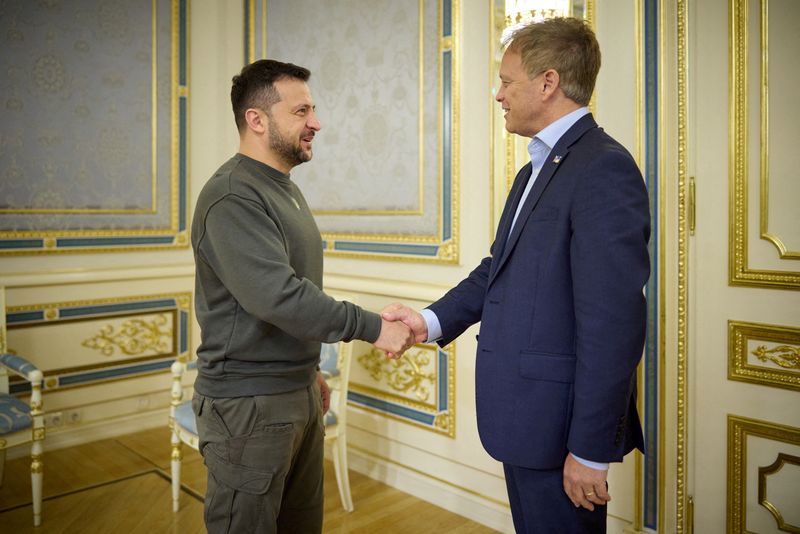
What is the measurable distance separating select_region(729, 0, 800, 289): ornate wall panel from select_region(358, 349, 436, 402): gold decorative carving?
1407 mm

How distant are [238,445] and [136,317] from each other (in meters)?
2.48

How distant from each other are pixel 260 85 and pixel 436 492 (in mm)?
1982

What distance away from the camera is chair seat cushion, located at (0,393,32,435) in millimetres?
2637

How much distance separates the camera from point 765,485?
6.73 ft

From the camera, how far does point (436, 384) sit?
2955 millimetres

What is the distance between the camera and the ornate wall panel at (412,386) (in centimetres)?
291

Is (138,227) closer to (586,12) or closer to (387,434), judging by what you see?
(387,434)

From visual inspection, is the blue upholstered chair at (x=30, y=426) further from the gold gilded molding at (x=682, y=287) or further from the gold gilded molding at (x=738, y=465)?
the gold gilded molding at (x=738, y=465)

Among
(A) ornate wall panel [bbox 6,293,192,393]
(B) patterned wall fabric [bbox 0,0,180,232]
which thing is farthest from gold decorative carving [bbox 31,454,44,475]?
(B) patterned wall fabric [bbox 0,0,180,232]

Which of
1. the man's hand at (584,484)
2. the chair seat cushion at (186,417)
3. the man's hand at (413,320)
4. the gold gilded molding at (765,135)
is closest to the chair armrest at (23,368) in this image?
the chair seat cushion at (186,417)

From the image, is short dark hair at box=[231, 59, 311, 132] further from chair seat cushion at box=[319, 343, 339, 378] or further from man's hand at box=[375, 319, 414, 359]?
chair seat cushion at box=[319, 343, 339, 378]

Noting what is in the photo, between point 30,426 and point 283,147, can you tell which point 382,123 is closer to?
point 283,147

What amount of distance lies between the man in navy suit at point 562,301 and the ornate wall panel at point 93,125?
287 cm

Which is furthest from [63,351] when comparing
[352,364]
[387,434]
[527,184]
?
[527,184]
